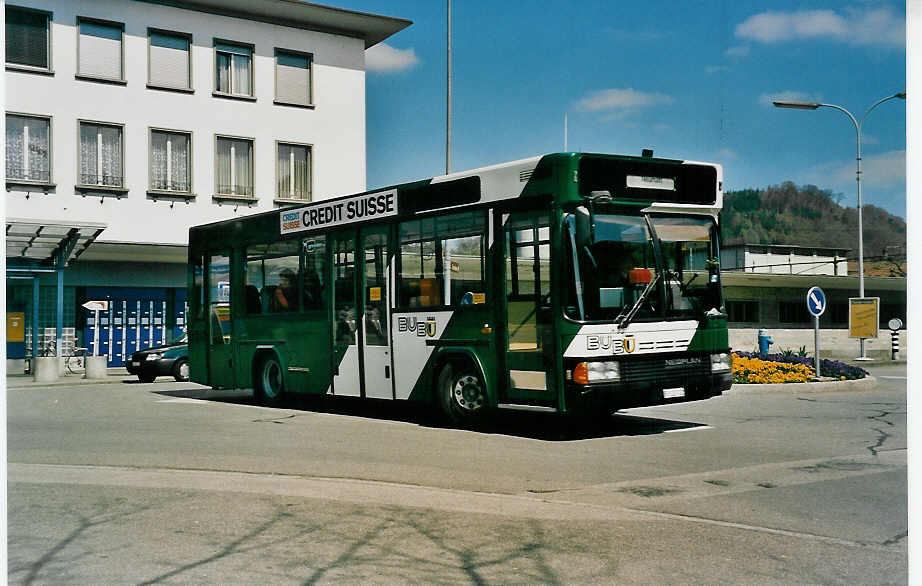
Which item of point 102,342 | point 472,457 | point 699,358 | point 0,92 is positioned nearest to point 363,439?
point 472,457

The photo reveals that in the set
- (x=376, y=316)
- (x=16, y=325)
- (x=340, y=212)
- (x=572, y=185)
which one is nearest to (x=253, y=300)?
(x=340, y=212)

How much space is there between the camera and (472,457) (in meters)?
9.88

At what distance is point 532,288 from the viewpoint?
36.5 feet

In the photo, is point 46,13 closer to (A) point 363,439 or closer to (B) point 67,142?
(B) point 67,142

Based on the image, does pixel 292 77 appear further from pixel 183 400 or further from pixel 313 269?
pixel 313 269

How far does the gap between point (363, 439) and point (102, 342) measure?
23.7 meters

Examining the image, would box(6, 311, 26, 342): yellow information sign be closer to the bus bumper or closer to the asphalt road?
the asphalt road

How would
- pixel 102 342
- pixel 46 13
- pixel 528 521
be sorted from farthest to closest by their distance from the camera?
1. pixel 102 342
2. pixel 46 13
3. pixel 528 521

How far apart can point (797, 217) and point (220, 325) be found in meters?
10.4

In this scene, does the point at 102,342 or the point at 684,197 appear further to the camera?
the point at 102,342

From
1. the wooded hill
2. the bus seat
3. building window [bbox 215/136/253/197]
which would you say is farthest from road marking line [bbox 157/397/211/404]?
building window [bbox 215/136/253/197]

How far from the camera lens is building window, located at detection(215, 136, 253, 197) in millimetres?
32406

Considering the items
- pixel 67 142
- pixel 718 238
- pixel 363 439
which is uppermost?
pixel 67 142

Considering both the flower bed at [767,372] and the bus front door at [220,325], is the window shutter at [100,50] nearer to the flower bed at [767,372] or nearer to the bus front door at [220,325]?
the bus front door at [220,325]
